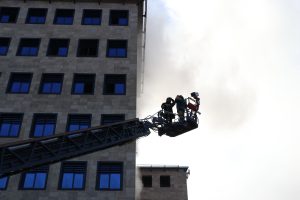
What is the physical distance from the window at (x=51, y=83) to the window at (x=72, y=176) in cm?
714

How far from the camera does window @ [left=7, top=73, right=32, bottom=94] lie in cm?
3166

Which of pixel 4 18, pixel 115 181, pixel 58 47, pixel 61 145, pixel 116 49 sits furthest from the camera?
pixel 4 18

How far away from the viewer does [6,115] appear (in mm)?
30047

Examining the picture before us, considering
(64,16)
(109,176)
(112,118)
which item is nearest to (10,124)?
(112,118)

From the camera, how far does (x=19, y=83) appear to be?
32.2m

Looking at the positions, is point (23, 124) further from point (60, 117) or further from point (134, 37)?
point (134, 37)

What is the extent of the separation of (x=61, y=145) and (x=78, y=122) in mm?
13730

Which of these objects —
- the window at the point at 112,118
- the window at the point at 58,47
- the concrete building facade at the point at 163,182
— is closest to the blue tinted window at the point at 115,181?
the window at the point at 112,118

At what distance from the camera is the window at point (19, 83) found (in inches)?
1246

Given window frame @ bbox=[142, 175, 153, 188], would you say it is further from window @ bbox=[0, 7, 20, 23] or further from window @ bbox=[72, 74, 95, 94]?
window @ bbox=[0, 7, 20, 23]

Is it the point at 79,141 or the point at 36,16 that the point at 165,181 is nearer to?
the point at 36,16

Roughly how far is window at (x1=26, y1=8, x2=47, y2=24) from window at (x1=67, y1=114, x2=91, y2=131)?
40.8 feet

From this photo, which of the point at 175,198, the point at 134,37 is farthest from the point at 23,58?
the point at 175,198

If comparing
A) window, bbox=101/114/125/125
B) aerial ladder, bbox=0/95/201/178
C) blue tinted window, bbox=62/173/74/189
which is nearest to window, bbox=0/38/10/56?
window, bbox=101/114/125/125
